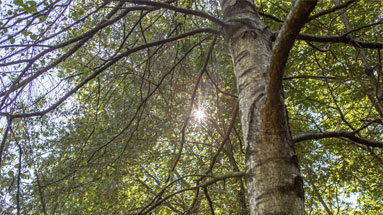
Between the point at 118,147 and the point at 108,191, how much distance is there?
2.02ft

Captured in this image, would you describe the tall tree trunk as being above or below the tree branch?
below

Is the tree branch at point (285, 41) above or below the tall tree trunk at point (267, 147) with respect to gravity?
above

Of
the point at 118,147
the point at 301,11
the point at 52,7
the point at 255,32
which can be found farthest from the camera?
the point at 118,147

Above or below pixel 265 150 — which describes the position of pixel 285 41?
above

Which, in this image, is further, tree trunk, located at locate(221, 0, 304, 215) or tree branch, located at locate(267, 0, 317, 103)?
tree trunk, located at locate(221, 0, 304, 215)

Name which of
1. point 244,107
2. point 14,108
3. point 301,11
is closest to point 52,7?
point 14,108

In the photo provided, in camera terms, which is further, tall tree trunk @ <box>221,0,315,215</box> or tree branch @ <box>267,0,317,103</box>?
tall tree trunk @ <box>221,0,315,215</box>

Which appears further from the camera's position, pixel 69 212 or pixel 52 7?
pixel 69 212

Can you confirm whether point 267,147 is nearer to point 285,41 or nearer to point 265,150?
point 265,150

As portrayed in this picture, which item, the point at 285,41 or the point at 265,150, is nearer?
the point at 285,41

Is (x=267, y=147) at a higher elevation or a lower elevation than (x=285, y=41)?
lower

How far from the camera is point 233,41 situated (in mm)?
2023

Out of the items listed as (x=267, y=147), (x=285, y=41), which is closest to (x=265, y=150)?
(x=267, y=147)

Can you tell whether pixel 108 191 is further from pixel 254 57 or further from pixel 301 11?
pixel 301 11
